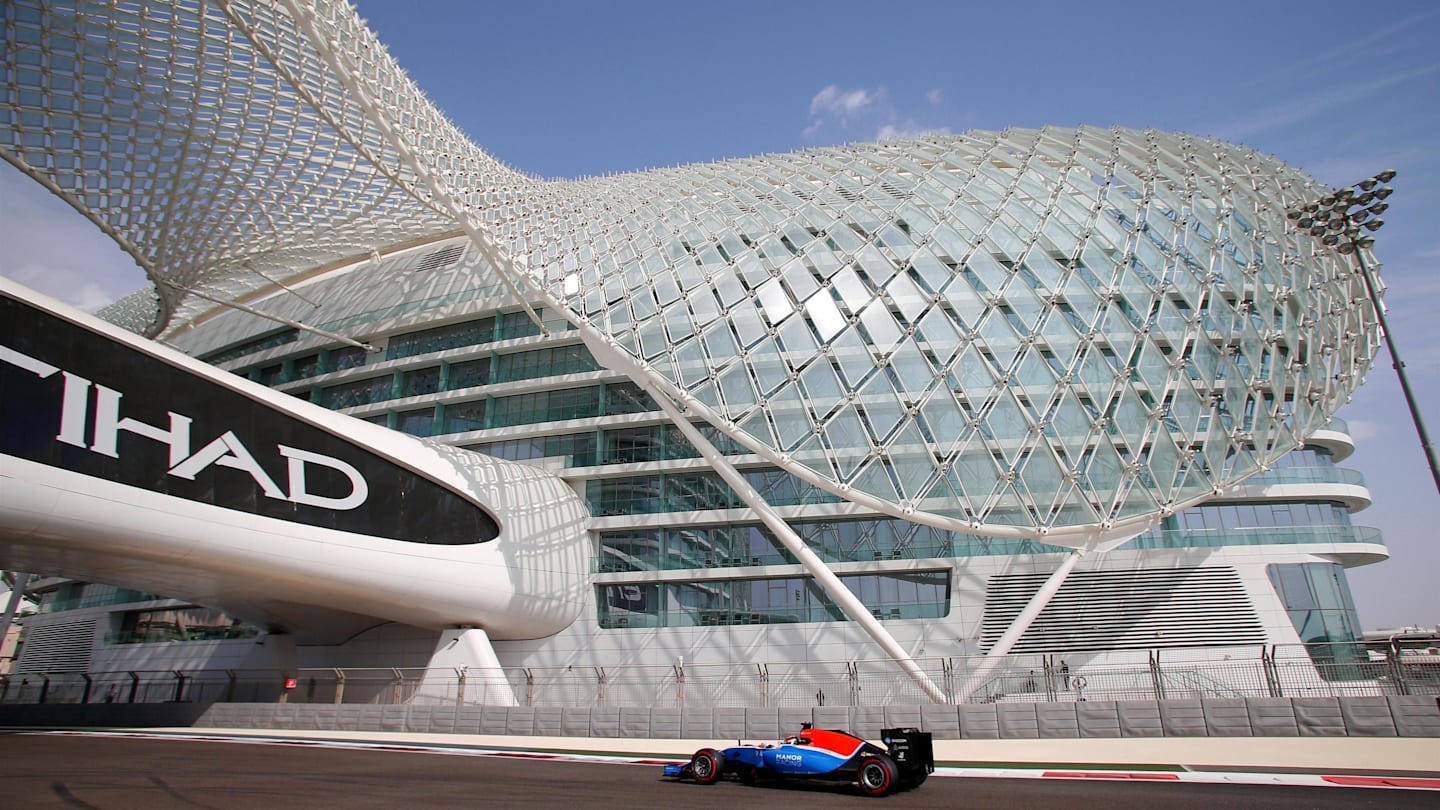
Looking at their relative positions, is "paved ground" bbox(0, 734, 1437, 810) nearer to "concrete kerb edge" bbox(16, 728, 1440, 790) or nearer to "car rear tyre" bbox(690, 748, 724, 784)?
"car rear tyre" bbox(690, 748, 724, 784)

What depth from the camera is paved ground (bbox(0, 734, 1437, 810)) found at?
375 inches

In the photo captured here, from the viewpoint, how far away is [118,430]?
20.0m

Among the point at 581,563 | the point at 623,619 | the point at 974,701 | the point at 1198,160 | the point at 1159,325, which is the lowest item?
the point at 974,701

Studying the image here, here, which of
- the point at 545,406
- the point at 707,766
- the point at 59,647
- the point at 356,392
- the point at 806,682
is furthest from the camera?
the point at 59,647

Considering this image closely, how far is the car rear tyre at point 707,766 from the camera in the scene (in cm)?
1231

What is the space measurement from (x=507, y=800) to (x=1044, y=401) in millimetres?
20205

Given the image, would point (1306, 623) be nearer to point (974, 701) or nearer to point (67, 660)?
point (974, 701)

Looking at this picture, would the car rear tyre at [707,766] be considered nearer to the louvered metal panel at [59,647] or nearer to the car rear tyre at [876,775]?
the car rear tyre at [876,775]

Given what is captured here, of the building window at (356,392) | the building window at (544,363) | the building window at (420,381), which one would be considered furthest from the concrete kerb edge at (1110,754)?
the building window at (356,392)

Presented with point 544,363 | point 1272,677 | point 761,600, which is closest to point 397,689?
point 761,600

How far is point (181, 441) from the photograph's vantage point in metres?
21.3

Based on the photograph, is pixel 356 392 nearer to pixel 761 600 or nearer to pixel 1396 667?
pixel 761 600

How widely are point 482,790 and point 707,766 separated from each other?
135 inches

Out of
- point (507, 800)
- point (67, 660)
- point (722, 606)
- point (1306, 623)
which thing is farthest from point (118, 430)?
point (1306, 623)
